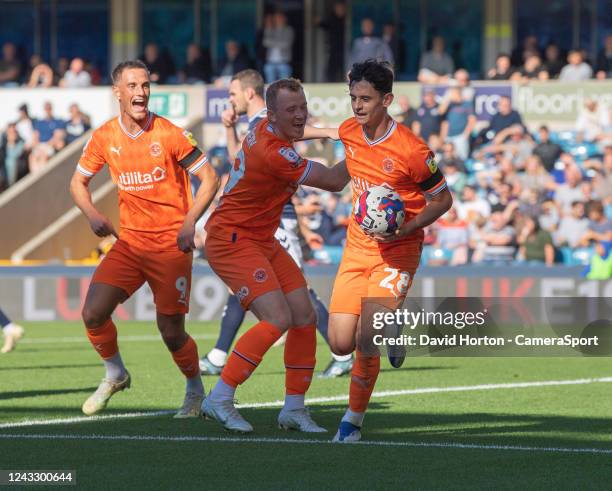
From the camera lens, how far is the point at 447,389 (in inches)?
446

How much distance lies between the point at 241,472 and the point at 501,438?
1931 millimetres

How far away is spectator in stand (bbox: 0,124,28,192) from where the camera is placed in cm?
2620

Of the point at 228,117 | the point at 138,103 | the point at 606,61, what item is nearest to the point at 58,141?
the point at 606,61

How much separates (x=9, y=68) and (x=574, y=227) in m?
14.4

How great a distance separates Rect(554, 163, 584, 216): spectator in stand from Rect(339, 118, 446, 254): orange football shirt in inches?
509

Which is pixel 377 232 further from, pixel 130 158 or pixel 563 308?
pixel 563 308

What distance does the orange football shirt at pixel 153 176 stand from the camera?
9250 millimetres

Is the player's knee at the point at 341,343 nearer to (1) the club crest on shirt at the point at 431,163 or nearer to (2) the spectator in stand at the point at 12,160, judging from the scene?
(1) the club crest on shirt at the point at 431,163

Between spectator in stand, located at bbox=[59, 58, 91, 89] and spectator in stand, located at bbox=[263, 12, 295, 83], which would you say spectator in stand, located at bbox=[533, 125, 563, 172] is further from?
spectator in stand, located at bbox=[59, 58, 91, 89]

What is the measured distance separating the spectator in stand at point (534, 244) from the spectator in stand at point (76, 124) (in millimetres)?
9607

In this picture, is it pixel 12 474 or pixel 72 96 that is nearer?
pixel 12 474

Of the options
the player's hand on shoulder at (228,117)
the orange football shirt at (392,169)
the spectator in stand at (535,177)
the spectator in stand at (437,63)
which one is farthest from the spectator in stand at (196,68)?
the orange football shirt at (392,169)

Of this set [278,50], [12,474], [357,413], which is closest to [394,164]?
[357,413]

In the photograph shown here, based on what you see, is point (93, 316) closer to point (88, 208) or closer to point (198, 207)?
point (88, 208)
